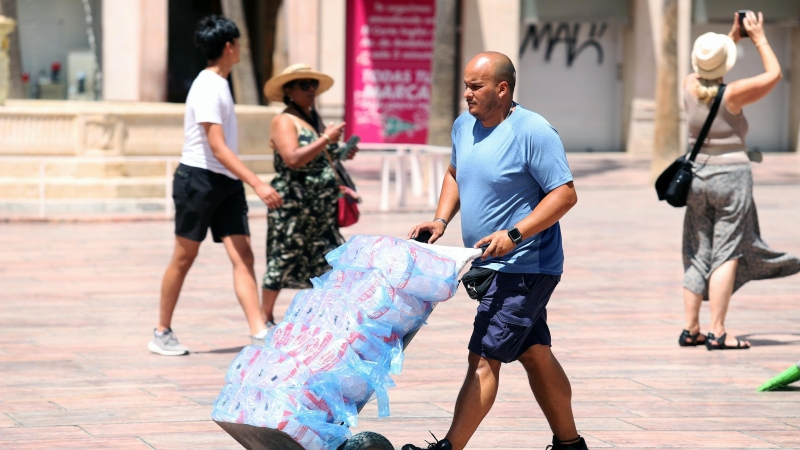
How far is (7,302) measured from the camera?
9.05 meters

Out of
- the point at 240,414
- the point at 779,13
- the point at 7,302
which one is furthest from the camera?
the point at 779,13

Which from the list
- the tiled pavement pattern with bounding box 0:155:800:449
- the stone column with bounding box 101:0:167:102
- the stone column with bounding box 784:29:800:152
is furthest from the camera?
the stone column with bounding box 784:29:800:152

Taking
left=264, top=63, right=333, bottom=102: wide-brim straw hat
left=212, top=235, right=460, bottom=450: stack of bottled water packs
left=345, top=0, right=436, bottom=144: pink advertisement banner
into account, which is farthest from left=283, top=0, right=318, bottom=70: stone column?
left=212, top=235, right=460, bottom=450: stack of bottled water packs

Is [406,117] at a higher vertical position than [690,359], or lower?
lower

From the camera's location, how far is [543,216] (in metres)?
4.52

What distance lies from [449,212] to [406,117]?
23.4 m

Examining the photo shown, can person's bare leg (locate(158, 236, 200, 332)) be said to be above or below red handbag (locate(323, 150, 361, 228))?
below

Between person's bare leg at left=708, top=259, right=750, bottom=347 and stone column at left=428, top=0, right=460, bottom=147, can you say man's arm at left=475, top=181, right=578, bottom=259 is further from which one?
stone column at left=428, top=0, right=460, bottom=147

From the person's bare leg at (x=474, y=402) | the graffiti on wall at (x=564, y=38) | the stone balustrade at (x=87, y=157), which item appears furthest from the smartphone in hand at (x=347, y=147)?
the graffiti on wall at (x=564, y=38)

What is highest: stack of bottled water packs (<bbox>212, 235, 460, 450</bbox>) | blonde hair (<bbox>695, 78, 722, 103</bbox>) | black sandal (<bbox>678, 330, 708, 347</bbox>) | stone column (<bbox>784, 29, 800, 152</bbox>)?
blonde hair (<bbox>695, 78, 722, 103</bbox>)

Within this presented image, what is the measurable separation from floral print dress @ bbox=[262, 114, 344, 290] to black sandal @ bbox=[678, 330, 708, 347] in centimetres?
209

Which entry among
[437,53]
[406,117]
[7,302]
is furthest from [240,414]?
[406,117]

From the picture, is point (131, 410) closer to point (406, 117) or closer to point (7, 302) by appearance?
point (7, 302)

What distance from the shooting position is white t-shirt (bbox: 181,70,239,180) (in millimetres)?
7078
